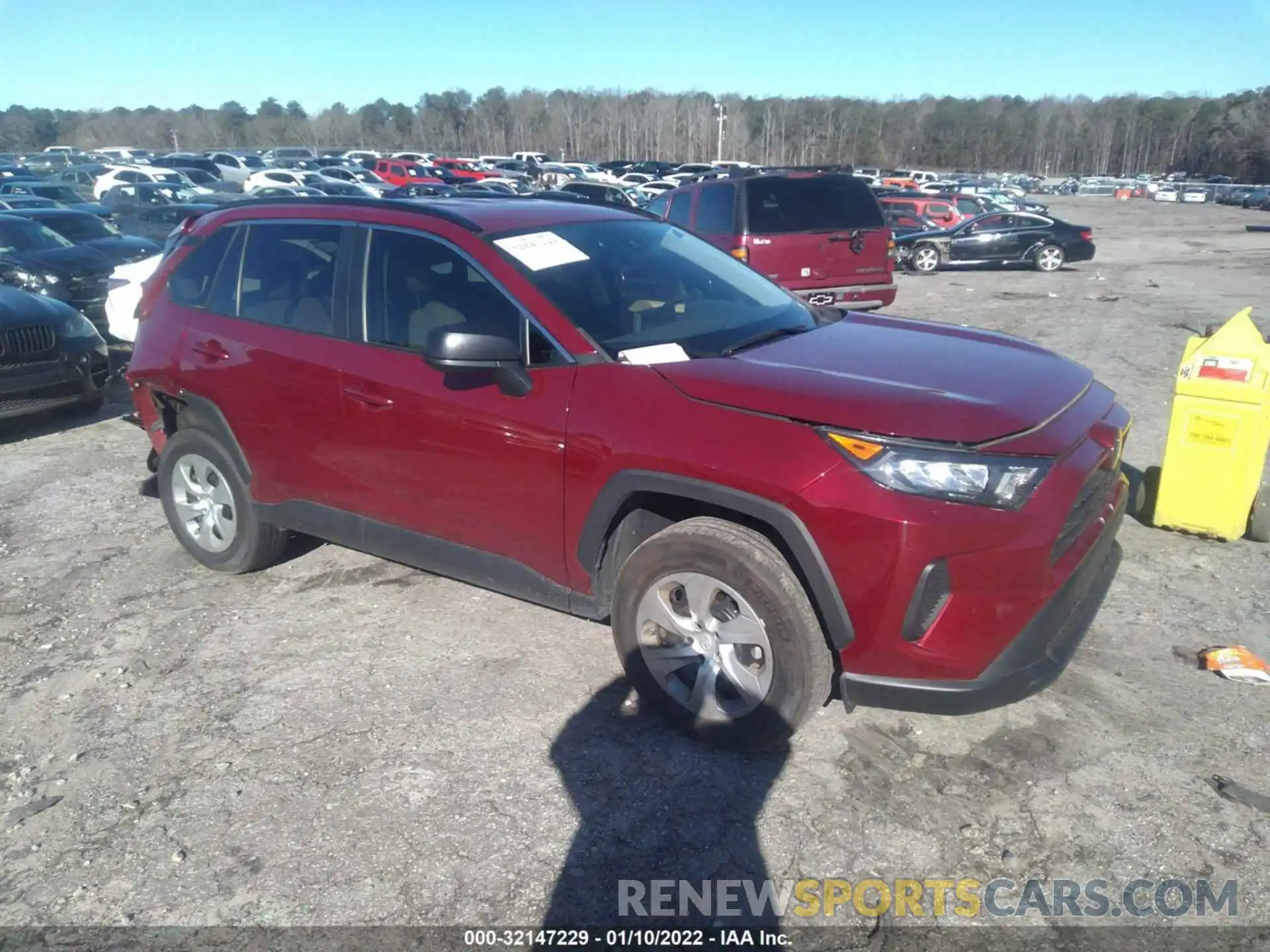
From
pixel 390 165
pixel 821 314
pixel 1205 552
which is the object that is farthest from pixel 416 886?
pixel 390 165

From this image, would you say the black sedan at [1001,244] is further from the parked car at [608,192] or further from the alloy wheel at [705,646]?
the alloy wheel at [705,646]

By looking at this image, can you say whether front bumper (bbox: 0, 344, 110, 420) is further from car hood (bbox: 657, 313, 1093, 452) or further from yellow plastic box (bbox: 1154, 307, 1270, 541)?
yellow plastic box (bbox: 1154, 307, 1270, 541)

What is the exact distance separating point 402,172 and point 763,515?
40120 mm

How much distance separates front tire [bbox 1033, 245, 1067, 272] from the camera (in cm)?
2002

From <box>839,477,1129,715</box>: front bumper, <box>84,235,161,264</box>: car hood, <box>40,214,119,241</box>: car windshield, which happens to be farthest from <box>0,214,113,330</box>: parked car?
<box>839,477,1129,715</box>: front bumper

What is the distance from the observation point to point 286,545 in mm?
4977

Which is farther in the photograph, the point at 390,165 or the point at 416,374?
the point at 390,165

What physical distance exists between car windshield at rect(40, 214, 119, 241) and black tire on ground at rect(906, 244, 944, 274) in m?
15.3

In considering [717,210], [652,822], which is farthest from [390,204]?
[717,210]

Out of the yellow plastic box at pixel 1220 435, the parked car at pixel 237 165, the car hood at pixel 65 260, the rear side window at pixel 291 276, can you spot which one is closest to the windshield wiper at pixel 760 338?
the rear side window at pixel 291 276

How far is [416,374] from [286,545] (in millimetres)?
1722

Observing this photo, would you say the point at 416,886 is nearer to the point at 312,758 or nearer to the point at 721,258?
the point at 312,758

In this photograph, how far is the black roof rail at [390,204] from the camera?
393 centimetres

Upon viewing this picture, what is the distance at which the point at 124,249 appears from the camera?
1291 centimetres
